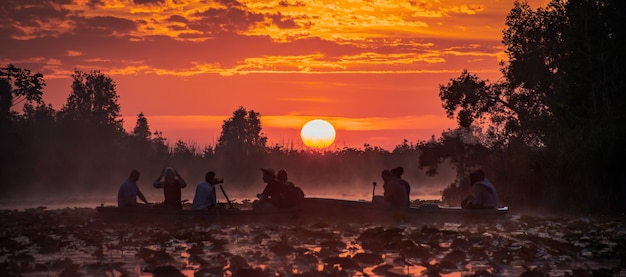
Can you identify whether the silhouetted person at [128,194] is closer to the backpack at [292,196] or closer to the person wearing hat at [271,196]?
the person wearing hat at [271,196]

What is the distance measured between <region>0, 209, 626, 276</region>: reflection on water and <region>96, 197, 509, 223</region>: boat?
1295 millimetres

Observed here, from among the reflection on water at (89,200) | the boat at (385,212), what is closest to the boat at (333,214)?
the boat at (385,212)

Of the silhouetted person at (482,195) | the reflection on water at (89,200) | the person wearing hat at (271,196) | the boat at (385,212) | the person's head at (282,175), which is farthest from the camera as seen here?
the reflection on water at (89,200)

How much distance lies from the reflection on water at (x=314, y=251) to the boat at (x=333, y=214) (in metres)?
1.30

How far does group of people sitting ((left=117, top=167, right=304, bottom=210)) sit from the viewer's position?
1185 inches

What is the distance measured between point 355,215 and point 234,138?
86.4 meters

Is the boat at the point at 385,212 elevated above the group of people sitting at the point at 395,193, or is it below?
below

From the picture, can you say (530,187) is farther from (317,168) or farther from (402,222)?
(317,168)

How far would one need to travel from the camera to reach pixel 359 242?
72.6ft

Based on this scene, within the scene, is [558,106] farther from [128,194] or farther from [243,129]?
[243,129]

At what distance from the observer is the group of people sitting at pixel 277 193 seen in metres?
30.0

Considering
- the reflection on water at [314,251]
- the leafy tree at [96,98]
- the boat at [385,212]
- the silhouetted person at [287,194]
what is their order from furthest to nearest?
the leafy tree at [96,98], the silhouetted person at [287,194], the boat at [385,212], the reflection on water at [314,251]

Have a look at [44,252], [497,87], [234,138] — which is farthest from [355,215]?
[234,138]

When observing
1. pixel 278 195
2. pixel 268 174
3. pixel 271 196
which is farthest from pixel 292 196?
pixel 268 174
